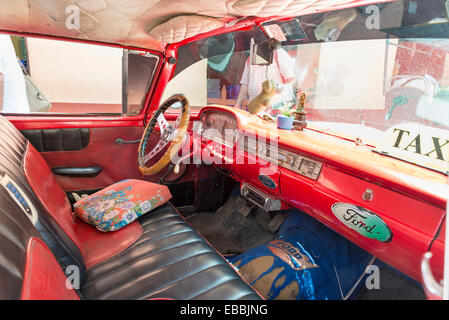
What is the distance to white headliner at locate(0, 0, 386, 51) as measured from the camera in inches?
46.6

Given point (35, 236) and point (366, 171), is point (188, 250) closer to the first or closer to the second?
point (35, 236)

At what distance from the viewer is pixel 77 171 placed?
215 centimetres

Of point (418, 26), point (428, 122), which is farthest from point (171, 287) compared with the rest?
point (418, 26)

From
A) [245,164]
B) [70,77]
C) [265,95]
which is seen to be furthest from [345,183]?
[70,77]

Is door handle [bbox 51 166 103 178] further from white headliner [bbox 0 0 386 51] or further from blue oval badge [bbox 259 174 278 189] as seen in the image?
blue oval badge [bbox 259 174 278 189]

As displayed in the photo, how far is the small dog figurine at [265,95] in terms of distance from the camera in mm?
2406

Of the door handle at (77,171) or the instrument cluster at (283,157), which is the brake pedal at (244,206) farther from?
the door handle at (77,171)

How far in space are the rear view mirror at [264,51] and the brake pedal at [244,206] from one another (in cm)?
123

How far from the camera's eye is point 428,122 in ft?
4.62

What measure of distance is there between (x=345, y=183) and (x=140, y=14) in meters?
1.33

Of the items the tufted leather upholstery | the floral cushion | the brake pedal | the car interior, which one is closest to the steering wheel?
the car interior

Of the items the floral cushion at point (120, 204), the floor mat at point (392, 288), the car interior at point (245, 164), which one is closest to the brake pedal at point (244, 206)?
the car interior at point (245, 164)

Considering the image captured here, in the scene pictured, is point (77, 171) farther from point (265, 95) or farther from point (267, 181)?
point (265, 95)

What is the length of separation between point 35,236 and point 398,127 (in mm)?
1534
